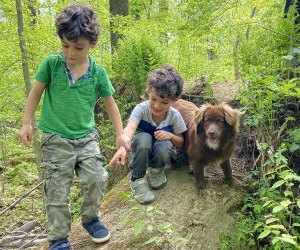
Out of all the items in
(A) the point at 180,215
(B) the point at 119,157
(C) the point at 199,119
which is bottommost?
(A) the point at 180,215

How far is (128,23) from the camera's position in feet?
27.3

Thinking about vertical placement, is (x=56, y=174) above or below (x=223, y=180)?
above

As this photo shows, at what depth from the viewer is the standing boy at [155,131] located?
382 centimetres

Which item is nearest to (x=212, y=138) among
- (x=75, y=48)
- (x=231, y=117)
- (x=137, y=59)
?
(x=231, y=117)

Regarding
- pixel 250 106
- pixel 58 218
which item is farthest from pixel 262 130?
pixel 58 218

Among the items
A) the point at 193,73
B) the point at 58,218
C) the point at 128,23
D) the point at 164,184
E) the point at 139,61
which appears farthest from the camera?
the point at 128,23

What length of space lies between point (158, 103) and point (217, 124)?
674 mm

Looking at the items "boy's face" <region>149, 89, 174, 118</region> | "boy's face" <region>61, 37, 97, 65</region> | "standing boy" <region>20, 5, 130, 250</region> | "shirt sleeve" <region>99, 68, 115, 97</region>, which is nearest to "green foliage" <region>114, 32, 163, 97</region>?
"boy's face" <region>149, 89, 174, 118</region>

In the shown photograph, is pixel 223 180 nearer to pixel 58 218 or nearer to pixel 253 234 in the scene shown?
pixel 253 234

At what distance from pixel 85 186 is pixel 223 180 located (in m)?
1.79

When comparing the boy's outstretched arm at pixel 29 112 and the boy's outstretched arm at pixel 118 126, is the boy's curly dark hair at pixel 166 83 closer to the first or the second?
the boy's outstretched arm at pixel 118 126

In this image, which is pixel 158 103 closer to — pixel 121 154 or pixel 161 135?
pixel 161 135

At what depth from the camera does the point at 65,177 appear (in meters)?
3.29

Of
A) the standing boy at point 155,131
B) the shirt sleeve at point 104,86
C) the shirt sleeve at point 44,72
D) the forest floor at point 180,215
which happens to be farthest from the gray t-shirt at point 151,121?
the shirt sleeve at point 44,72
